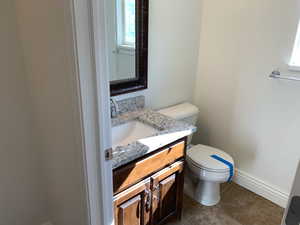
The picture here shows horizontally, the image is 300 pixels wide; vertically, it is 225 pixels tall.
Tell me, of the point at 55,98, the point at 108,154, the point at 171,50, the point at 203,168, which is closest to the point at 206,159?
the point at 203,168

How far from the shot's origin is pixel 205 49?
2162mm

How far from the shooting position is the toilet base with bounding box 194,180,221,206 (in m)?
1.94

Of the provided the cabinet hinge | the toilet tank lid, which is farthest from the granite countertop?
the toilet tank lid

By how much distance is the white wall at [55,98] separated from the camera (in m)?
0.85

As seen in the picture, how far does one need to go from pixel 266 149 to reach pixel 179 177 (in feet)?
2.90

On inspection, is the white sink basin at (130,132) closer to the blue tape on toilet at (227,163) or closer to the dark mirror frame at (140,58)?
the dark mirror frame at (140,58)

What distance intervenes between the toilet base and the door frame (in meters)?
1.12

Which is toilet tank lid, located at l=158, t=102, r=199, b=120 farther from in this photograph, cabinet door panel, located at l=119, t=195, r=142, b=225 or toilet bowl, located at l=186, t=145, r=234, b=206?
cabinet door panel, located at l=119, t=195, r=142, b=225

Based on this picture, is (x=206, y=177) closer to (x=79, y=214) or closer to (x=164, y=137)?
(x=164, y=137)

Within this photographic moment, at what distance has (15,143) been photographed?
1.35 metres

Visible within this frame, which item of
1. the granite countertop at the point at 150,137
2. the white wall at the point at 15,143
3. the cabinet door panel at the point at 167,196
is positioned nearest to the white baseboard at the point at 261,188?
the cabinet door panel at the point at 167,196

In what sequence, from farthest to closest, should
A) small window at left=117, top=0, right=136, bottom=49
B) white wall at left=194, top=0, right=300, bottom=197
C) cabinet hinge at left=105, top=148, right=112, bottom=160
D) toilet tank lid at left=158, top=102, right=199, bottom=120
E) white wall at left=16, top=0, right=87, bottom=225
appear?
toilet tank lid at left=158, top=102, right=199, bottom=120, white wall at left=194, top=0, right=300, bottom=197, small window at left=117, top=0, right=136, bottom=49, cabinet hinge at left=105, top=148, right=112, bottom=160, white wall at left=16, top=0, right=87, bottom=225

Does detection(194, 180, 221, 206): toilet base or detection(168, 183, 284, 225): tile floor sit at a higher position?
detection(194, 180, 221, 206): toilet base

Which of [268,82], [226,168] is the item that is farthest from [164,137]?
[268,82]
